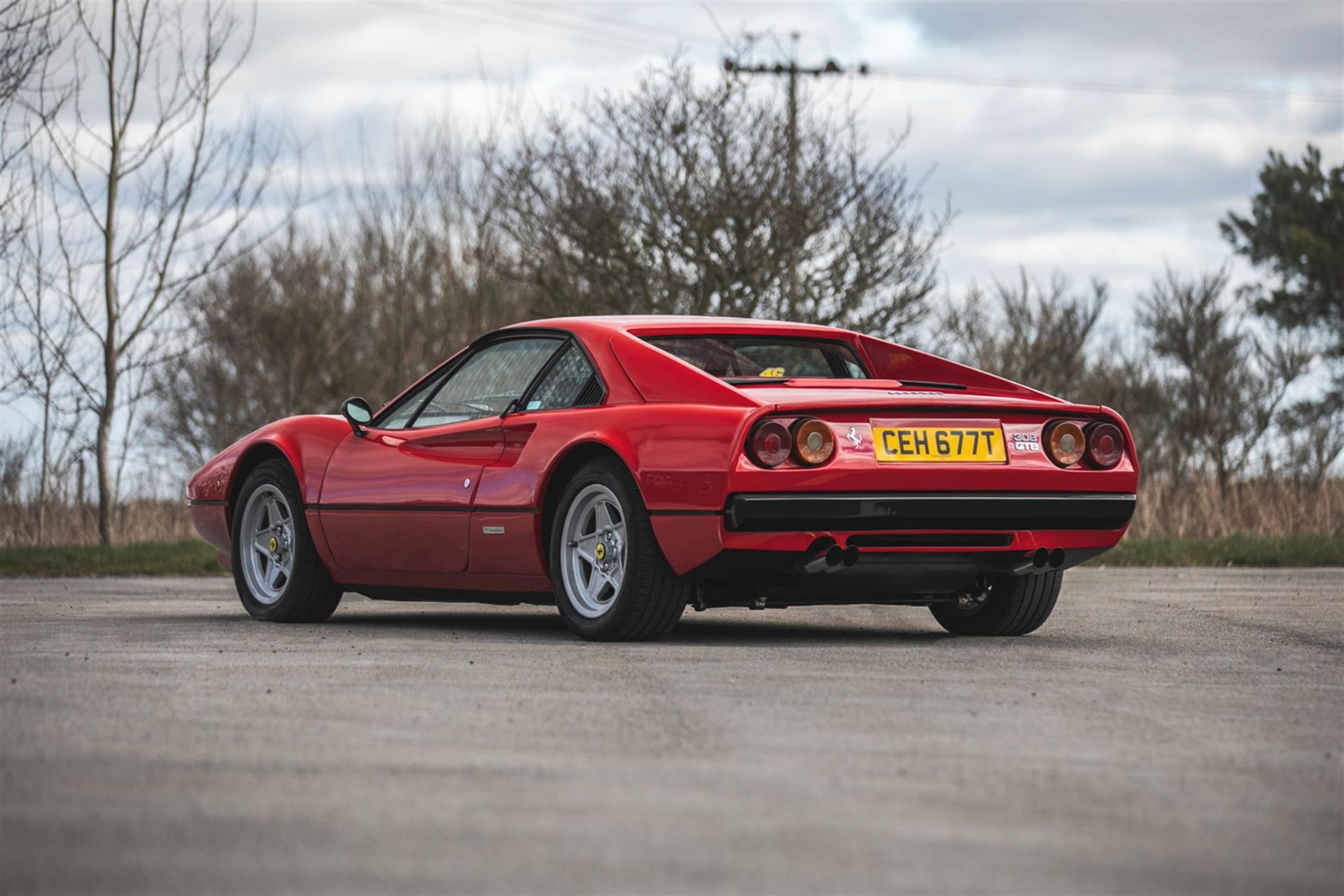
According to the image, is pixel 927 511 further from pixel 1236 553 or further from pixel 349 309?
pixel 349 309

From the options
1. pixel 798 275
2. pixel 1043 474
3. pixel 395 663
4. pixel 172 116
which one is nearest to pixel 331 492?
pixel 395 663

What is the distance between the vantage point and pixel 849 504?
6758mm

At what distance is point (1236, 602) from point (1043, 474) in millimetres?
3187

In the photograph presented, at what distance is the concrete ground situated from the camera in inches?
130

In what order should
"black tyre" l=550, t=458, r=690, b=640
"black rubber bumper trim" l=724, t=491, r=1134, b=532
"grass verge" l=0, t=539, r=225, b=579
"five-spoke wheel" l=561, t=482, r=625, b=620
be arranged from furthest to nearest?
"grass verge" l=0, t=539, r=225, b=579, "five-spoke wheel" l=561, t=482, r=625, b=620, "black tyre" l=550, t=458, r=690, b=640, "black rubber bumper trim" l=724, t=491, r=1134, b=532

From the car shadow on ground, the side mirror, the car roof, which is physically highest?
the car roof

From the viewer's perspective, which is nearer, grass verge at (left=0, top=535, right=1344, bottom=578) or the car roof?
the car roof

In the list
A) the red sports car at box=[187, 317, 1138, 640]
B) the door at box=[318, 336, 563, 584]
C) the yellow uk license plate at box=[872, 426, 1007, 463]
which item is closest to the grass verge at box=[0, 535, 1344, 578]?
the red sports car at box=[187, 317, 1138, 640]

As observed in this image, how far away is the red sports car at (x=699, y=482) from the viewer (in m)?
6.77

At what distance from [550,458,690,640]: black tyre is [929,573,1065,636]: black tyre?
1.49 metres

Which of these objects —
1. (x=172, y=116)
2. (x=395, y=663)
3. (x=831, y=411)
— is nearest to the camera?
(x=395, y=663)

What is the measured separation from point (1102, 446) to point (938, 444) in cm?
78

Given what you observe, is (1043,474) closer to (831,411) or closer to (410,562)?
(831,411)

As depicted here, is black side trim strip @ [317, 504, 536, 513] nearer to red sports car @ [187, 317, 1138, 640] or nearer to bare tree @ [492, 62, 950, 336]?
red sports car @ [187, 317, 1138, 640]
